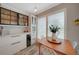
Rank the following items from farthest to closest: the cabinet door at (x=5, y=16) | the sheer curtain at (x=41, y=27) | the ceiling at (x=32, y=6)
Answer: the sheer curtain at (x=41, y=27)
the ceiling at (x=32, y=6)
the cabinet door at (x=5, y=16)

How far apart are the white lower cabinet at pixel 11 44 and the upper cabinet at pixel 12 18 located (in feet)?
0.66

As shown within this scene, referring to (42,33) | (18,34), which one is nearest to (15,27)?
(18,34)

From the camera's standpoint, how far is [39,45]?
1563 millimetres

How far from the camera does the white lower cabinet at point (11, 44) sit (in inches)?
55.4

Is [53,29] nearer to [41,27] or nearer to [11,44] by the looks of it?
[41,27]

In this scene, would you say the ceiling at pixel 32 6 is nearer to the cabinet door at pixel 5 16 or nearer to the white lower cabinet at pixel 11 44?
the cabinet door at pixel 5 16

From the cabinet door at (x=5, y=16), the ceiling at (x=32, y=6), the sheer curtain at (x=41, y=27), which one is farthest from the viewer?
the sheer curtain at (x=41, y=27)

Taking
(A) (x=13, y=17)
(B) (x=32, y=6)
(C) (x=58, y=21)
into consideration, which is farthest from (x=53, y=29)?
(A) (x=13, y=17)

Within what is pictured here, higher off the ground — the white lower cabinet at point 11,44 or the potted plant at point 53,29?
the potted plant at point 53,29

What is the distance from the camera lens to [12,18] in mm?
1483

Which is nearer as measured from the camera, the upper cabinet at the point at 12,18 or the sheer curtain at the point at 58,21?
the upper cabinet at the point at 12,18

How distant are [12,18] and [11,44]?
37 centimetres

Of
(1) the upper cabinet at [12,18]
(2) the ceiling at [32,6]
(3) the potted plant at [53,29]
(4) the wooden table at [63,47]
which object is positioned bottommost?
(4) the wooden table at [63,47]

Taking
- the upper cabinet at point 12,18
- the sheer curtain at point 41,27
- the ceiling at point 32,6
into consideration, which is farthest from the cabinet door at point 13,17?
the sheer curtain at point 41,27
